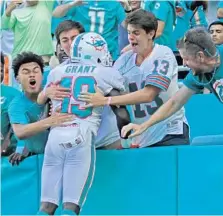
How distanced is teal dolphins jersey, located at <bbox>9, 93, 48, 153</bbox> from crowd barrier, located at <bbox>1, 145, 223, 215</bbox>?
0.32 feet

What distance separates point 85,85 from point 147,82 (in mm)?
415

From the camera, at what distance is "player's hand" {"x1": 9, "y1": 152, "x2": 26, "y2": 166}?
19.0ft

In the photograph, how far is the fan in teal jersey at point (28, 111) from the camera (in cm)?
545

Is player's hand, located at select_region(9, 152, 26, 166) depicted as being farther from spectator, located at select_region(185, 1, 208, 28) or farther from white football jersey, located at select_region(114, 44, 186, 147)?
spectator, located at select_region(185, 1, 208, 28)

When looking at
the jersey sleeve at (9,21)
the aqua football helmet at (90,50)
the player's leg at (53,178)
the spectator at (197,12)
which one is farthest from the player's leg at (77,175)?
the jersey sleeve at (9,21)

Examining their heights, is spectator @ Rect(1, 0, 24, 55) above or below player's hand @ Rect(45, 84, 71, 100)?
above

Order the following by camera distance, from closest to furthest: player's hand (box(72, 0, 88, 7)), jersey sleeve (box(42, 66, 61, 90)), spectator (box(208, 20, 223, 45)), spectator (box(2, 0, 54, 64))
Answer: jersey sleeve (box(42, 66, 61, 90)) → spectator (box(208, 20, 223, 45)) → player's hand (box(72, 0, 88, 7)) → spectator (box(2, 0, 54, 64))

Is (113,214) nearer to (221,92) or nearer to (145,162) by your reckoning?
(145,162)

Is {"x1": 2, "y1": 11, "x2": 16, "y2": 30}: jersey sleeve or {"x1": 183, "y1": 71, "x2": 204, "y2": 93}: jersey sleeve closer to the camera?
{"x1": 183, "y1": 71, "x2": 204, "y2": 93}: jersey sleeve

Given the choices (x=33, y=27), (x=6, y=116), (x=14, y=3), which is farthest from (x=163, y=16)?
(x=14, y=3)

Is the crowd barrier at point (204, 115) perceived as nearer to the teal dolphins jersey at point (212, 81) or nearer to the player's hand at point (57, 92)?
the teal dolphins jersey at point (212, 81)

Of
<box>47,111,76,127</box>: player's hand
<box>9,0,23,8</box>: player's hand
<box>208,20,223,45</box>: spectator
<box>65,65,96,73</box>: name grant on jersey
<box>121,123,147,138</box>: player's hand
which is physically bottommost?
<box>121,123,147,138</box>: player's hand

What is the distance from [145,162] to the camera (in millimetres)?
5242

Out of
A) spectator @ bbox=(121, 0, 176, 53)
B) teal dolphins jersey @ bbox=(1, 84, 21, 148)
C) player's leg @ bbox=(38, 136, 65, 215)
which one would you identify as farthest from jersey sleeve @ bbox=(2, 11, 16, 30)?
player's leg @ bbox=(38, 136, 65, 215)
